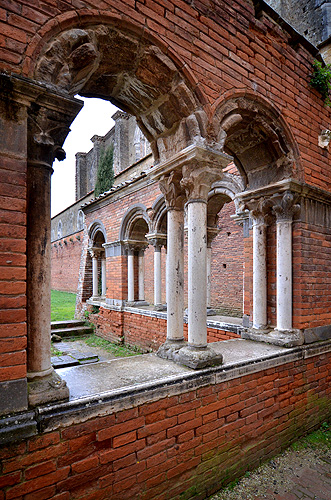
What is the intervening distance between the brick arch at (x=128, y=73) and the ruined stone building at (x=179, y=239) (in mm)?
13

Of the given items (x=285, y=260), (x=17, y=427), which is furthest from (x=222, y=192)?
(x=17, y=427)

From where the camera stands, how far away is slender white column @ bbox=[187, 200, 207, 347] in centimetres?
293

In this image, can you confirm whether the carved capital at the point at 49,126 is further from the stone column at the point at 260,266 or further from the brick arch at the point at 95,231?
the brick arch at the point at 95,231

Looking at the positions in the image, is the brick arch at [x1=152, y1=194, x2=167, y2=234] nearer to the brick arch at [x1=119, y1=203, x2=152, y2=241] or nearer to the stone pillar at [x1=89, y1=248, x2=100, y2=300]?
the brick arch at [x1=119, y1=203, x2=152, y2=241]

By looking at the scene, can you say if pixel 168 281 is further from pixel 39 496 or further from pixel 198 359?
pixel 39 496

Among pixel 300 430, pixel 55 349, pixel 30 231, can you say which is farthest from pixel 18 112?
pixel 55 349

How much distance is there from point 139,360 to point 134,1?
3.15m

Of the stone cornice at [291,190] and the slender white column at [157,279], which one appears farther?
the slender white column at [157,279]

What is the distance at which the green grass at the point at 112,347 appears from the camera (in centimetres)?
792

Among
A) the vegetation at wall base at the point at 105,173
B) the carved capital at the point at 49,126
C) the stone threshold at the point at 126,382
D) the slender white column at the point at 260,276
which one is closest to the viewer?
the stone threshold at the point at 126,382

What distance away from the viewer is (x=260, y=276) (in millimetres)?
4094

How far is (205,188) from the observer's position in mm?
3025

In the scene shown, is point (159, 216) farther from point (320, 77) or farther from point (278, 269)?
point (320, 77)

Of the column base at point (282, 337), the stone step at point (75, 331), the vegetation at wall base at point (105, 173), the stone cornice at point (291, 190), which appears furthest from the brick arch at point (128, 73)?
the vegetation at wall base at point (105, 173)
